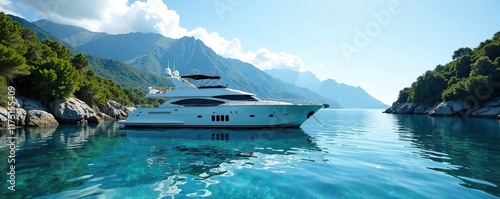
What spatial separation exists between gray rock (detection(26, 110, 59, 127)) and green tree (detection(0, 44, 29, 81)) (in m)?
4.21

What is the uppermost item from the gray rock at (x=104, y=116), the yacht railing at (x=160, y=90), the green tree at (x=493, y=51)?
the green tree at (x=493, y=51)

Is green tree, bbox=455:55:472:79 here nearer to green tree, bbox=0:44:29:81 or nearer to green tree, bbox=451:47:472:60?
green tree, bbox=451:47:472:60

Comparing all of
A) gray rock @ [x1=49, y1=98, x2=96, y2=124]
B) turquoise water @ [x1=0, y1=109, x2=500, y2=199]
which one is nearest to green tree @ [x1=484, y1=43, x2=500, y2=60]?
turquoise water @ [x1=0, y1=109, x2=500, y2=199]

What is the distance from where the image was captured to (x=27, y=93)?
89.6 ft

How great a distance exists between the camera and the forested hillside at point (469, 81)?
144 feet

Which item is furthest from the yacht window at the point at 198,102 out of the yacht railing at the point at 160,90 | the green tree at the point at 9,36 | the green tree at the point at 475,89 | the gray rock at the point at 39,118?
the green tree at the point at 475,89

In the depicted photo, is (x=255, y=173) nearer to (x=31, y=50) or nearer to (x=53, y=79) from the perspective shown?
(x=53, y=79)

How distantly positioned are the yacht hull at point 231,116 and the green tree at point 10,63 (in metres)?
13.9

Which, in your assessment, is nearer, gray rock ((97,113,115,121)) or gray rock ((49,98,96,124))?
gray rock ((49,98,96,124))

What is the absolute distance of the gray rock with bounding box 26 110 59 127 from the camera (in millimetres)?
22281

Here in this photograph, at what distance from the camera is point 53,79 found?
26172 mm

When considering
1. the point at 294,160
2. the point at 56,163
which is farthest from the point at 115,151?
the point at 294,160

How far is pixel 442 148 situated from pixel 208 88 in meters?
15.4

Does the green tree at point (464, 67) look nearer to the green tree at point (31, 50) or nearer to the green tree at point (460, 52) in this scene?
the green tree at point (460, 52)
